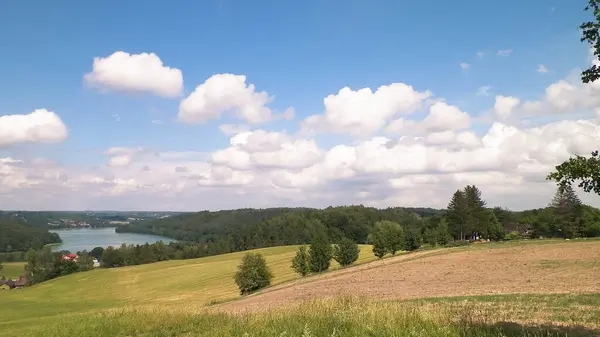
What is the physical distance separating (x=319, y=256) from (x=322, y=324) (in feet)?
223

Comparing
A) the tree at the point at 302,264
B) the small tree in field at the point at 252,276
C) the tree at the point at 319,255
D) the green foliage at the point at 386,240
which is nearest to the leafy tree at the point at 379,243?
the green foliage at the point at 386,240

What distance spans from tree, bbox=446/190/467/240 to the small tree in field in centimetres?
5360

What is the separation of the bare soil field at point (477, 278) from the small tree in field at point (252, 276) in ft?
69.0

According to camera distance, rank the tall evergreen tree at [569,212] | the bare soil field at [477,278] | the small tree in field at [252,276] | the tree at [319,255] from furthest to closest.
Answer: the tall evergreen tree at [569,212], the tree at [319,255], the small tree in field at [252,276], the bare soil field at [477,278]

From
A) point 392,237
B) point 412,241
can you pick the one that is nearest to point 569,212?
point 412,241

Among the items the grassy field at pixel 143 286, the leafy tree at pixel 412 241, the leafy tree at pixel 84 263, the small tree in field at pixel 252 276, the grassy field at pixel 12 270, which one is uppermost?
the leafy tree at pixel 412 241

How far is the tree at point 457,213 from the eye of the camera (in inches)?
3858

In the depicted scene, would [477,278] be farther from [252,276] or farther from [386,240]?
[386,240]

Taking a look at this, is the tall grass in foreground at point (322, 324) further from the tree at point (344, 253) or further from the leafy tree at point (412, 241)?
the leafy tree at point (412, 241)

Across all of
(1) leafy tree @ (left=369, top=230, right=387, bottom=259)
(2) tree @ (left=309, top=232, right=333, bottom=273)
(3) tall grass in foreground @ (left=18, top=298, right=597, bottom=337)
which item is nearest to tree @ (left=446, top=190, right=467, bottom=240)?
(1) leafy tree @ (left=369, top=230, right=387, bottom=259)

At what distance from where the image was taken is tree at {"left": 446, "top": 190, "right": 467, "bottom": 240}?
98.0 metres

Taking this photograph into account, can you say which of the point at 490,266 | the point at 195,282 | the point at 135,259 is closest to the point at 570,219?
the point at 490,266

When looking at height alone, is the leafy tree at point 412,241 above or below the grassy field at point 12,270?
above

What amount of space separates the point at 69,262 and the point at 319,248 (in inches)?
4130
